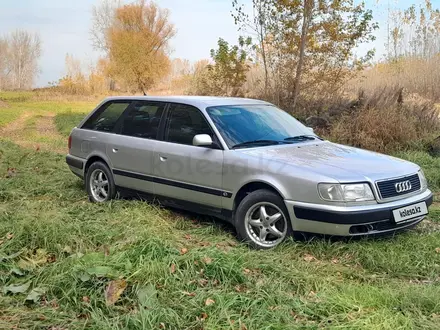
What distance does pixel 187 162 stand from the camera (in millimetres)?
5438

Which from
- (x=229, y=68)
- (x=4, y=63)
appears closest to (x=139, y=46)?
(x=229, y=68)

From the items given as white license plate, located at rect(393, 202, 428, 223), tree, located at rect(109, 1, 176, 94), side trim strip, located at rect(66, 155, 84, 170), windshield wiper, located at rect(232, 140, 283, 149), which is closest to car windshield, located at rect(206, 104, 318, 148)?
windshield wiper, located at rect(232, 140, 283, 149)

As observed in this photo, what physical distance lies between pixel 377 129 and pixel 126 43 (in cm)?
4117

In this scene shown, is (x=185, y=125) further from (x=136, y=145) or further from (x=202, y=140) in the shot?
(x=136, y=145)

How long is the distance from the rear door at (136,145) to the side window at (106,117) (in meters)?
0.17

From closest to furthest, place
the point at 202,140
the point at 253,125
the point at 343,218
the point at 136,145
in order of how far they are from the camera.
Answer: the point at 343,218
the point at 202,140
the point at 253,125
the point at 136,145

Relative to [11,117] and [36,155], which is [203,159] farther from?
[11,117]

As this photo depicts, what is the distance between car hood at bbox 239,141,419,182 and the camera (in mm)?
4484

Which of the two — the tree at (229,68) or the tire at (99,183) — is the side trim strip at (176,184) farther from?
the tree at (229,68)

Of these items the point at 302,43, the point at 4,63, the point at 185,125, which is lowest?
the point at 185,125

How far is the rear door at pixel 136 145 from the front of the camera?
5.93m

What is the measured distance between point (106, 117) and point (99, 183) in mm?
985

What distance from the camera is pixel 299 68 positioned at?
569 inches

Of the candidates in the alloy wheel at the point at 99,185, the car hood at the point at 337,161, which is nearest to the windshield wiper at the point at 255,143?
the car hood at the point at 337,161
